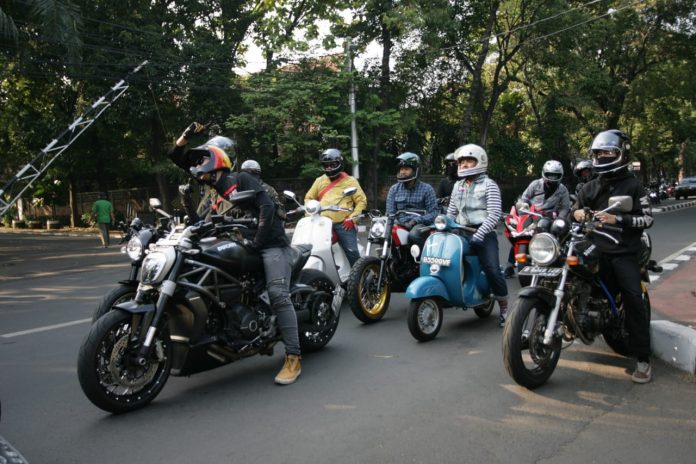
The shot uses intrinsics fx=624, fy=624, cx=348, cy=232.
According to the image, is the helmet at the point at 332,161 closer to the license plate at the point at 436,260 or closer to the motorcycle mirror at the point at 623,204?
the license plate at the point at 436,260

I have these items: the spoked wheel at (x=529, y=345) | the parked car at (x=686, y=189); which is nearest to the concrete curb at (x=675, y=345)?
the spoked wheel at (x=529, y=345)

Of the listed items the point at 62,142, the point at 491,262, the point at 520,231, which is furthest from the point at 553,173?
the point at 62,142

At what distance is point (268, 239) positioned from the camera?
502 centimetres

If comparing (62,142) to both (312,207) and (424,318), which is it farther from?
(424,318)

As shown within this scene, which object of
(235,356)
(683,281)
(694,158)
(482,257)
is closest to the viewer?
(235,356)

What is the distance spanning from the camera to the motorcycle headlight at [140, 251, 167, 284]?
426cm

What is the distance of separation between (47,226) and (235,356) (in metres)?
34.3

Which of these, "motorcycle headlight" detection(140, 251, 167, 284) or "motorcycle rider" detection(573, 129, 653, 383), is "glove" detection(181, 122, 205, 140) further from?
"motorcycle rider" detection(573, 129, 653, 383)

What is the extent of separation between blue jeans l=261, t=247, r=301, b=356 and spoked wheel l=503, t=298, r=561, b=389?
5.53 ft

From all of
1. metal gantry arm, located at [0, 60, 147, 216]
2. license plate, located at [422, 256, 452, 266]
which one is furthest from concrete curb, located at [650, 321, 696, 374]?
metal gantry arm, located at [0, 60, 147, 216]

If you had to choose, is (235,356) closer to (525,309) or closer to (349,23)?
(525,309)

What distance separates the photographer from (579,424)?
3.97 metres

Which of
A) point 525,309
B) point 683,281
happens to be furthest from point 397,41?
point 525,309

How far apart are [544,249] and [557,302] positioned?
393 millimetres
